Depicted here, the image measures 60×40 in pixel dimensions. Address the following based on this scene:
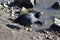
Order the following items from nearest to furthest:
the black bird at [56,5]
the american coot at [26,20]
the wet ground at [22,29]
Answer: the wet ground at [22,29] < the american coot at [26,20] < the black bird at [56,5]

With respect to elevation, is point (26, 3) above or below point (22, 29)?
above

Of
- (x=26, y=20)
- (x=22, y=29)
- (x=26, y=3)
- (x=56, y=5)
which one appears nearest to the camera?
(x=22, y=29)

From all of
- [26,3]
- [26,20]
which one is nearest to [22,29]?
[26,20]

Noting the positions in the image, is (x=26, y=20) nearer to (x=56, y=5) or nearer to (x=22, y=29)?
(x=22, y=29)

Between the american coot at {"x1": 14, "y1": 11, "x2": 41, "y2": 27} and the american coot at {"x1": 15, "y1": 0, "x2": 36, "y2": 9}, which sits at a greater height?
the american coot at {"x1": 15, "y1": 0, "x2": 36, "y2": 9}

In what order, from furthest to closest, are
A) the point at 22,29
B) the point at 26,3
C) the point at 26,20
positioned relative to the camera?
the point at 26,3, the point at 26,20, the point at 22,29

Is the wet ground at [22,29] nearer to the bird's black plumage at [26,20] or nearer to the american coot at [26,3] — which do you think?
the bird's black plumage at [26,20]

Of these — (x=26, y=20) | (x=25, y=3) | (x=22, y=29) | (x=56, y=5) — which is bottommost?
(x=22, y=29)

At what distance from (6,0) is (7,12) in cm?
299

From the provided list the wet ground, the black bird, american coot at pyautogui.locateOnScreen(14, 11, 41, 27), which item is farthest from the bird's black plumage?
the black bird

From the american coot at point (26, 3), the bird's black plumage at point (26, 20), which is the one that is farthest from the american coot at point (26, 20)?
the american coot at point (26, 3)

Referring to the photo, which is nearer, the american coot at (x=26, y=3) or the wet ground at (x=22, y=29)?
the wet ground at (x=22, y=29)

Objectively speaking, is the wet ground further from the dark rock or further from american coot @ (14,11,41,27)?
the dark rock

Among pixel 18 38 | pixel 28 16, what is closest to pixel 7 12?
pixel 28 16
